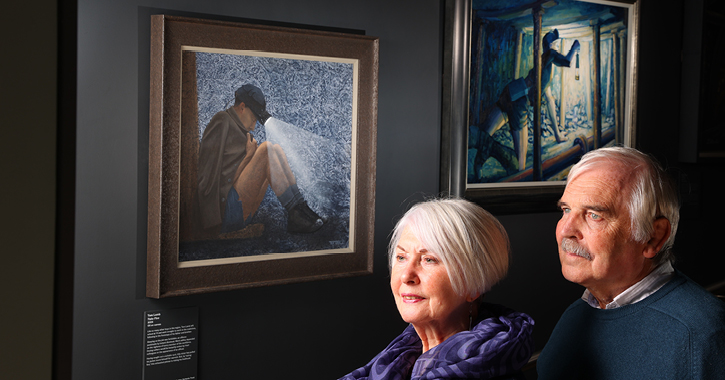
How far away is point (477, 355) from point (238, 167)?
46.5 inches

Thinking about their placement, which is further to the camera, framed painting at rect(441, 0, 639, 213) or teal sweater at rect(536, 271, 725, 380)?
framed painting at rect(441, 0, 639, 213)

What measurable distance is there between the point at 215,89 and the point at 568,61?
196cm

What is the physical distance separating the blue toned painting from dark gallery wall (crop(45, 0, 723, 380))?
232 millimetres

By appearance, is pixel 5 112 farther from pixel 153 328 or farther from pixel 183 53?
pixel 153 328

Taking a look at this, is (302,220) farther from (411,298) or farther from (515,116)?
(515,116)

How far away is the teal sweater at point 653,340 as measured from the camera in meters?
1.30

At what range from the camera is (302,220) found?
85.2 inches

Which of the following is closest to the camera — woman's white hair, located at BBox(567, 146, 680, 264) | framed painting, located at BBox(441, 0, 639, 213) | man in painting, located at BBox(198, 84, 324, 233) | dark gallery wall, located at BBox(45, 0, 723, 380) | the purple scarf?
the purple scarf

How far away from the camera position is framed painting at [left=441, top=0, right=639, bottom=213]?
255cm

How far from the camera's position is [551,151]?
2.94 metres

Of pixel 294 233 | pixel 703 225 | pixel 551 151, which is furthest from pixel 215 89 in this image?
pixel 703 225

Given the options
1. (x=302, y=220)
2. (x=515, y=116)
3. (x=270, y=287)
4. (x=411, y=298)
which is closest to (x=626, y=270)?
(x=411, y=298)

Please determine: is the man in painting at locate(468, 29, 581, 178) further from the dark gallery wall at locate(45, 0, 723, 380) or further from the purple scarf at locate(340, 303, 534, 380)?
the purple scarf at locate(340, 303, 534, 380)

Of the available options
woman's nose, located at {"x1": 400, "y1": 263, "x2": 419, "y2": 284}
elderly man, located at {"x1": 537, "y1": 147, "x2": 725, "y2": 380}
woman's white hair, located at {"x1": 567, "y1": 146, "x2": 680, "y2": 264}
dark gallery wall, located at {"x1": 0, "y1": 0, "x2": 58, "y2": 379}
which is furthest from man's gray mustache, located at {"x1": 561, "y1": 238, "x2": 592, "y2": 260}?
dark gallery wall, located at {"x1": 0, "y1": 0, "x2": 58, "y2": 379}
